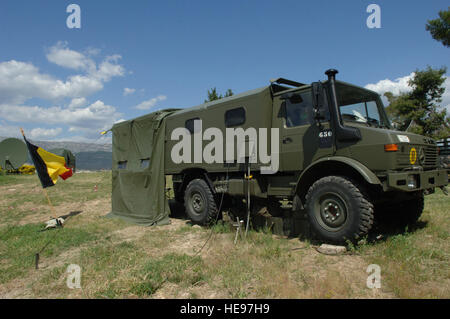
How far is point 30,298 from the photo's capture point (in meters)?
4.05

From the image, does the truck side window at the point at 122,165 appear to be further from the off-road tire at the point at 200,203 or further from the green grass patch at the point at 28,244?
the off-road tire at the point at 200,203

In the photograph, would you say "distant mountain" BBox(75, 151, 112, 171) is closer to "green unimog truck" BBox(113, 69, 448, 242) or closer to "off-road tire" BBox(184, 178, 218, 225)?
"off-road tire" BBox(184, 178, 218, 225)

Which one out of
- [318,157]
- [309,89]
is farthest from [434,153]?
[309,89]

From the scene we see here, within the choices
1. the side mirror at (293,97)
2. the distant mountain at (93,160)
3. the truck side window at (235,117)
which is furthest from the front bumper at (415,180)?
the distant mountain at (93,160)

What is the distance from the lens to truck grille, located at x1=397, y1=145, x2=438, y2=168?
4.68 m

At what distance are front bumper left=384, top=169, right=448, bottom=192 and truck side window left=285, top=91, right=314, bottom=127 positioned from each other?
170cm

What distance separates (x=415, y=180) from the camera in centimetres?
468

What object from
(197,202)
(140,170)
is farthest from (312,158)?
(140,170)

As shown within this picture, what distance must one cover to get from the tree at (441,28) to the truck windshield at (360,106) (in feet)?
48.0

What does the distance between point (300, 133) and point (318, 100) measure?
0.79m

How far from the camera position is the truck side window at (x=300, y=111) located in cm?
560

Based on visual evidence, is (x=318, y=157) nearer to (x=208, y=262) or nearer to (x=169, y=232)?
(x=208, y=262)

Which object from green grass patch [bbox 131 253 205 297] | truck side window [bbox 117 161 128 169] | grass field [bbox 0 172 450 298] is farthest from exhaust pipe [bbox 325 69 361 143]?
truck side window [bbox 117 161 128 169]

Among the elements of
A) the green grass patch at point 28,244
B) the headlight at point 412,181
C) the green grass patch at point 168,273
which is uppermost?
the headlight at point 412,181
